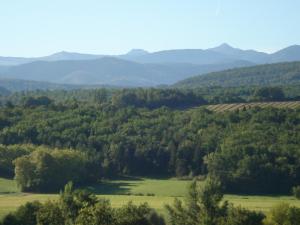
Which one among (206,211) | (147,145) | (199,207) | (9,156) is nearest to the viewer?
(206,211)

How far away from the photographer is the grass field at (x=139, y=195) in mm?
55916

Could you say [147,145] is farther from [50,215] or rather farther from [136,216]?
[50,215]

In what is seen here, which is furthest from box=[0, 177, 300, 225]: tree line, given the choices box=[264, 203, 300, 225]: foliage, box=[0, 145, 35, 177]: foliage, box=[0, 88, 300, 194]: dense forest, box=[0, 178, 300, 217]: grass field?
box=[0, 145, 35, 177]: foliage

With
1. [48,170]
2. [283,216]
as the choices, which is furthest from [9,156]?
[283,216]

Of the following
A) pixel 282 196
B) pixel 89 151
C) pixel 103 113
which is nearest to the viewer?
pixel 282 196

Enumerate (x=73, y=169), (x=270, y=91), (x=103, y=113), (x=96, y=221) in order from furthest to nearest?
(x=270, y=91)
(x=103, y=113)
(x=73, y=169)
(x=96, y=221)

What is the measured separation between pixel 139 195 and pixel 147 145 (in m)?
25.1

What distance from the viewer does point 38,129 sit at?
93438 mm

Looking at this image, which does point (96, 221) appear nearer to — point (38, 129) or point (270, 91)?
point (38, 129)

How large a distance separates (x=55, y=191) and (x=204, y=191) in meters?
31.5

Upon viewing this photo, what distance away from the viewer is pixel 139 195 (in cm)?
6425

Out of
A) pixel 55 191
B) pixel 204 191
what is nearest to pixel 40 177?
pixel 55 191

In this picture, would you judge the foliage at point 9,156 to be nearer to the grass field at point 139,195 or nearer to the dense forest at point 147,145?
the dense forest at point 147,145

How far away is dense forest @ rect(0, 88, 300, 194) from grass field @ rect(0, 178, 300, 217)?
348 cm
